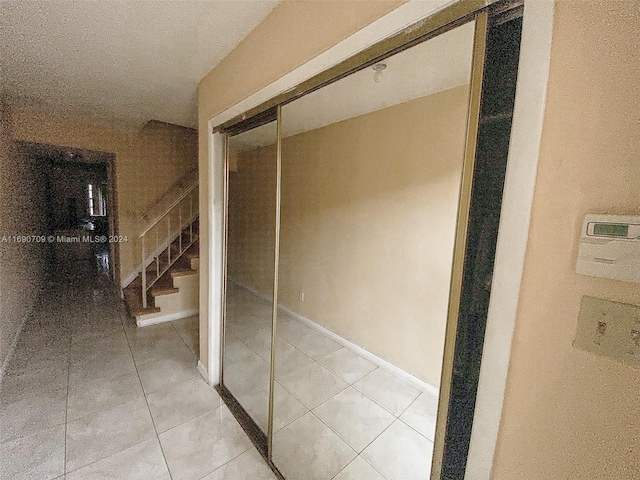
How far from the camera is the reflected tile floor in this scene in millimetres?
1395

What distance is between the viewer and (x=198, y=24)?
4.51 ft

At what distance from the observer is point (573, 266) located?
20.1 inches

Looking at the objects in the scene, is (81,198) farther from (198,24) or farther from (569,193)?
(569,193)

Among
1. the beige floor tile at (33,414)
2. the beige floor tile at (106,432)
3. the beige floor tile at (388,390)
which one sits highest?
the beige floor tile at (33,414)

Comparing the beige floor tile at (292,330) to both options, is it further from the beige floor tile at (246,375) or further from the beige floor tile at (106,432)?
the beige floor tile at (106,432)

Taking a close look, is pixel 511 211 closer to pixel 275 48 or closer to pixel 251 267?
pixel 275 48

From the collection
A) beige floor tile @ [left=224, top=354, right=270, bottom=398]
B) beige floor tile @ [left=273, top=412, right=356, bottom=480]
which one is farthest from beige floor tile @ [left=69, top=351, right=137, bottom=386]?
beige floor tile @ [left=273, top=412, right=356, bottom=480]

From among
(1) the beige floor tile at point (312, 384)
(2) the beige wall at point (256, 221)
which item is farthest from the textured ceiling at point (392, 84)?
(1) the beige floor tile at point (312, 384)

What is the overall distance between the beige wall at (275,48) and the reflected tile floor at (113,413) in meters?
0.78

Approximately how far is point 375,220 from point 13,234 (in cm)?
389

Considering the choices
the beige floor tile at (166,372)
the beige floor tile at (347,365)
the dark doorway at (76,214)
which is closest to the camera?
the beige floor tile at (166,372)

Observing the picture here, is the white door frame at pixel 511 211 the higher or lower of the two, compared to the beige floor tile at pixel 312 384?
higher

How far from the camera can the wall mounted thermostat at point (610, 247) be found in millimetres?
438

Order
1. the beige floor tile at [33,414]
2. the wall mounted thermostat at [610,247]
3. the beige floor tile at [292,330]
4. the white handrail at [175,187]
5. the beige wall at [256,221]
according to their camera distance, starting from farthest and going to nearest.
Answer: the white handrail at [175,187], the beige wall at [256,221], the beige floor tile at [292,330], the beige floor tile at [33,414], the wall mounted thermostat at [610,247]
